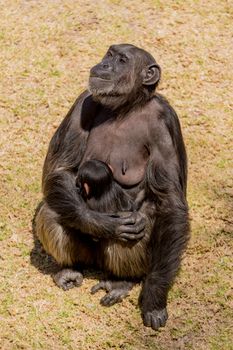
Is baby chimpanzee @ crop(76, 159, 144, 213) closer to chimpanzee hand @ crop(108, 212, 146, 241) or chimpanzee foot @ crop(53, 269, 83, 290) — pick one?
chimpanzee hand @ crop(108, 212, 146, 241)

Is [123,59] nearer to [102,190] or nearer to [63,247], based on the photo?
[102,190]

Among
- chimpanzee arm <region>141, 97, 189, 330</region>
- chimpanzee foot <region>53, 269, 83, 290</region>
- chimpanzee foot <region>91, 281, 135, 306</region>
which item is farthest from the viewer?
chimpanzee foot <region>53, 269, 83, 290</region>

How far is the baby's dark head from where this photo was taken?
193 inches

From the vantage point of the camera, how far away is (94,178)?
4.88 metres

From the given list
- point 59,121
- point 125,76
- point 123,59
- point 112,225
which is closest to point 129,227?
point 112,225

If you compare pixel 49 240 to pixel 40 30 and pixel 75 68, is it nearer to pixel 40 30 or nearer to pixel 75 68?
pixel 75 68

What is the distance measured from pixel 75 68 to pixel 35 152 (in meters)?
1.15

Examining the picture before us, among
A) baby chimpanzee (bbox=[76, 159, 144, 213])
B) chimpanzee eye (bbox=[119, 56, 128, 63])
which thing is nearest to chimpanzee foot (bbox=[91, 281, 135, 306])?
baby chimpanzee (bbox=[76, 159, 144, 213])

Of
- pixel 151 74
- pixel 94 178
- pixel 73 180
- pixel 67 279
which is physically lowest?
pixel 67 279

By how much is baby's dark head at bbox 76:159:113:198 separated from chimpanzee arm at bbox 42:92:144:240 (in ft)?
0.38

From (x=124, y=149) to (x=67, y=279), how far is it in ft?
3.35

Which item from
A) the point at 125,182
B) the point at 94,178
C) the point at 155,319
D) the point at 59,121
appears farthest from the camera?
the point at 59,121

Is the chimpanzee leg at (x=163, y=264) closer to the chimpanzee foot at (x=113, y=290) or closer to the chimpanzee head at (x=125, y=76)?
the chimpanzee foot at (x=113, y=290)

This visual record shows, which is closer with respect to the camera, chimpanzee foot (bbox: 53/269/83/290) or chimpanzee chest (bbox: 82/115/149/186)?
chimpanzee chest (bbox: 82/115/149/186)
